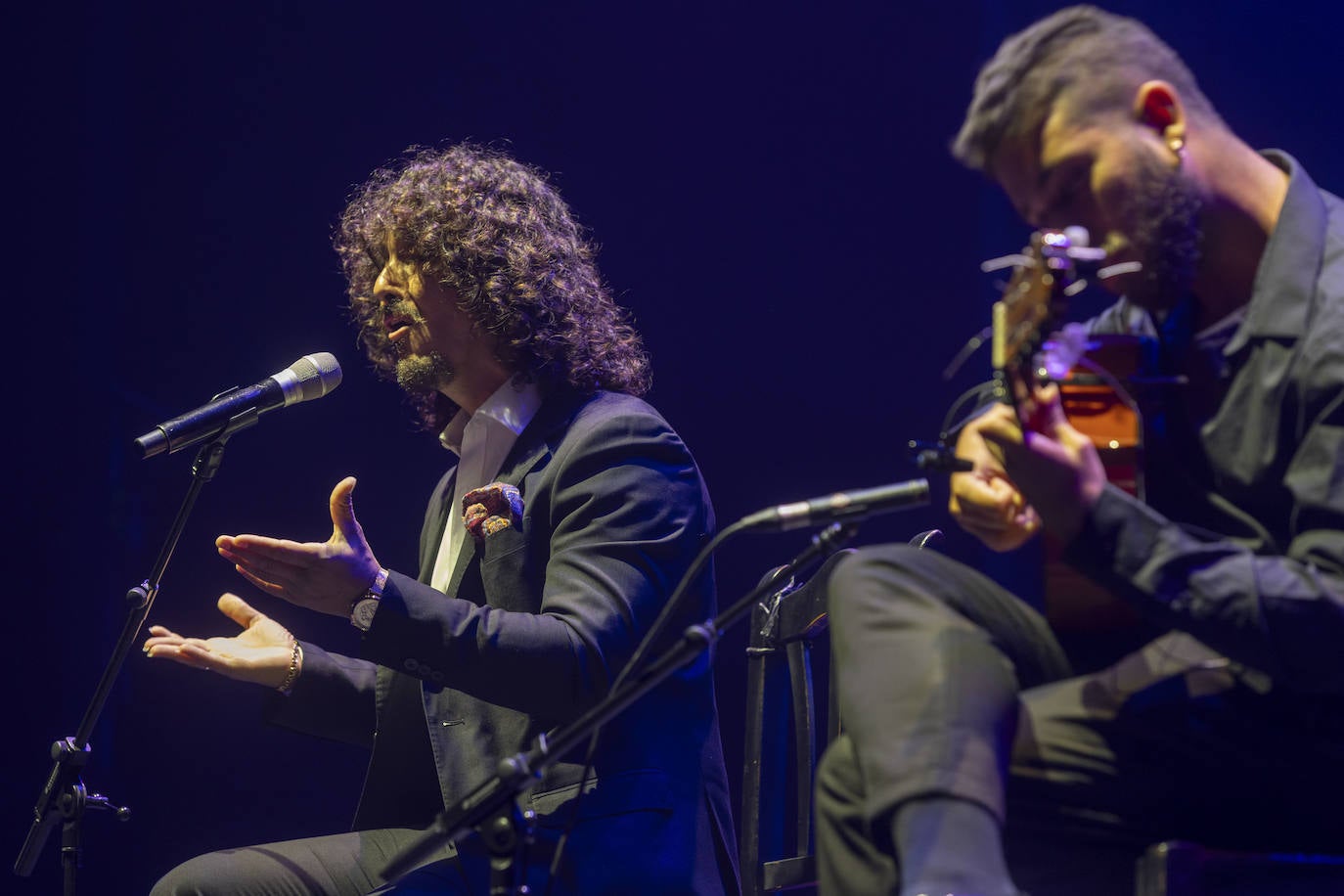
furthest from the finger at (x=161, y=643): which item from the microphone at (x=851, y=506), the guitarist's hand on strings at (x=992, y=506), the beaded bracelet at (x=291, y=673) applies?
the guitarist's hand on strings at (x=992, y=506)

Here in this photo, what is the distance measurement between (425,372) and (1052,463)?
6.03 feet

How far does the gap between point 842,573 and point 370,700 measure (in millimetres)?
1615

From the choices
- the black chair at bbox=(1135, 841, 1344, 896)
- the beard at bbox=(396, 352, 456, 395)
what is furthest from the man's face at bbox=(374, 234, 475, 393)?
the black chair at bbox=(1135, 841, 1344, 896)

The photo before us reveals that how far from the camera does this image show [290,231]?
13.4 ft

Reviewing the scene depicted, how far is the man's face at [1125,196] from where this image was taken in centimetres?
170

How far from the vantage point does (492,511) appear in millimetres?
2584

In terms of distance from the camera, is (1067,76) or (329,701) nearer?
(1067,76)

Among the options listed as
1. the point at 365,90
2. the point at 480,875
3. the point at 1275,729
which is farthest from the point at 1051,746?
the point at 365,90

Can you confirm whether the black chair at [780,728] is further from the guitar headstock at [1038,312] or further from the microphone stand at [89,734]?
the microphone stand at [89,734]

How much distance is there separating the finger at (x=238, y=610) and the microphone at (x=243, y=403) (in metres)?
0.43

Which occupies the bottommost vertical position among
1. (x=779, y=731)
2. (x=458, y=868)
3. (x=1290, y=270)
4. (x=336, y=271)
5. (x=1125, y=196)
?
(x=458, y=868)

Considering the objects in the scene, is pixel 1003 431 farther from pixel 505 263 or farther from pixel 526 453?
pixel 505 263

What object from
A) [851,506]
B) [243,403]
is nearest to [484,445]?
[243,403]

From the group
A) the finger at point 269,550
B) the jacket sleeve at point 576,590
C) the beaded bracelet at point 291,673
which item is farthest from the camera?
the beaded bracelet at point 291,673
